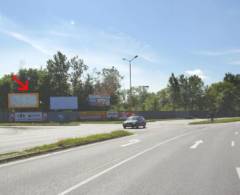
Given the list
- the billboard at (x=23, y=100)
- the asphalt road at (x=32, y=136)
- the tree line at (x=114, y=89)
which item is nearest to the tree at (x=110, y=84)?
the tree line at (x=114, y=89)

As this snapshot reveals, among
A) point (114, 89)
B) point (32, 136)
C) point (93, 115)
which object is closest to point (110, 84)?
point (114, 89)

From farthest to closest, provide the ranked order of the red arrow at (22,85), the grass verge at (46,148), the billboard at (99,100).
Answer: the red arrow at (22,85)
the billboard at (99,100)
the grass verge at (46,148)

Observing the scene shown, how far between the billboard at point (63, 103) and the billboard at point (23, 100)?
14.9 ft

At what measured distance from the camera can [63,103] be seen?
3041 inches

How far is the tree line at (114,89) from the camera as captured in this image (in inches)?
3511

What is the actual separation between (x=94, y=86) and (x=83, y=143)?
88.9 metres

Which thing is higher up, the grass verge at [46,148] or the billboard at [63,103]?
the billboard at [63,103]

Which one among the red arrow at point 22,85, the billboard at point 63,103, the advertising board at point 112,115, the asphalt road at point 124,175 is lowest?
the asphalt road at point 124,175

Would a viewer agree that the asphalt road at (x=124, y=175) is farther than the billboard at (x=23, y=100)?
No

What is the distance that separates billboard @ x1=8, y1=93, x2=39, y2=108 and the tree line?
1437 cm

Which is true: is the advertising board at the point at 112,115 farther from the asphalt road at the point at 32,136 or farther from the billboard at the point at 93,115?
the asphalt road at the point at 32,136

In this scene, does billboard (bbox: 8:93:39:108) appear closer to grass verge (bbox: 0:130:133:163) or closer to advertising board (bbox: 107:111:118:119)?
advertising board (bbox: 107:111:118:119)

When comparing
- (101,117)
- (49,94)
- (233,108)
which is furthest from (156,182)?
(233,108)

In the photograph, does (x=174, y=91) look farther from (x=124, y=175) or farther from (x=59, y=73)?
(x=124, y=175)
